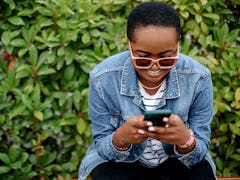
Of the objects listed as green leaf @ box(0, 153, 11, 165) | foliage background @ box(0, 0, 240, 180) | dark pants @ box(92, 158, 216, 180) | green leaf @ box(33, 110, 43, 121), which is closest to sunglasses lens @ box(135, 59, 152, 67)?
dark pants @ box(92, 158, 216, 180)

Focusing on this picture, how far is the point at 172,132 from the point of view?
2.17m

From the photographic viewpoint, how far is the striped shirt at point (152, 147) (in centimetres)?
242

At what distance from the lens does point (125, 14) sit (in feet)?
10.6

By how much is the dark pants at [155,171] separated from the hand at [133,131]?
0.19m

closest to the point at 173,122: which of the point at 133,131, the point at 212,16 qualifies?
the point at 133,131

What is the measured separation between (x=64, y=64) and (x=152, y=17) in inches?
44.5

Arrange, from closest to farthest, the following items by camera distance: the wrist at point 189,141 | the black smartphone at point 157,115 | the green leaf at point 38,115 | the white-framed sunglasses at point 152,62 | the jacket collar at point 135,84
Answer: the black smartphone at point 157,115 < the white-framed sunglasses at point 152,62 < the wrist at point 189,141 < the jacket collar at point 135,84 < the green leaf at point 38,115

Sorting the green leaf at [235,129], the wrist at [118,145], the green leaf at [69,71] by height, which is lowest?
the green leaf at [235,129]

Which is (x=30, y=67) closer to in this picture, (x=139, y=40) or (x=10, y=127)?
(x=10, y=127)

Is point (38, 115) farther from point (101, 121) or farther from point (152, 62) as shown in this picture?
point (152, 62)

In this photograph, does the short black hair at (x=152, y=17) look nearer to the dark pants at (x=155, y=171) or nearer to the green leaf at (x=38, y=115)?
the dark pants at (x=155, y=171)

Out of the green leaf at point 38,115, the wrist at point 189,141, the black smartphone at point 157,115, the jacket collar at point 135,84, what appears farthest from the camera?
the green leaf at point 38,115

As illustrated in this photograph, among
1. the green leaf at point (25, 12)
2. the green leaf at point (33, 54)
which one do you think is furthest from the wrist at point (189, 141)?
the green leaf at point (25, 12)

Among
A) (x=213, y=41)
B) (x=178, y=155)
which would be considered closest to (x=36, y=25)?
(x=213, y=41)
